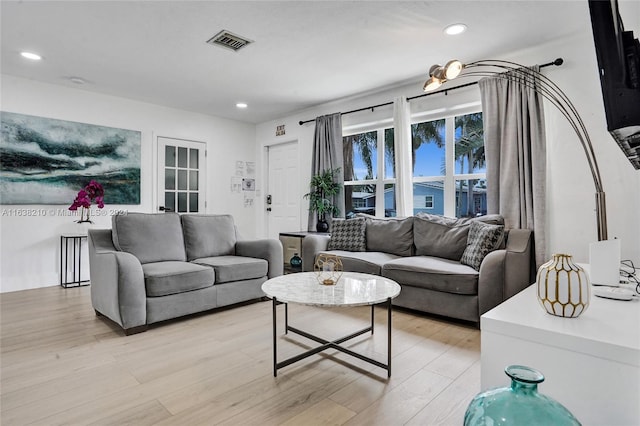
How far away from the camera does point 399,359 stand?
2.11 metres

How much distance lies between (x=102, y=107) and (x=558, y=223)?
5500mm

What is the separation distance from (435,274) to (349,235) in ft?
4.28

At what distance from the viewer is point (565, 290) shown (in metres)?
1.11

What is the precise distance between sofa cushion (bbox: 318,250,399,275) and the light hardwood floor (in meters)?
0.51

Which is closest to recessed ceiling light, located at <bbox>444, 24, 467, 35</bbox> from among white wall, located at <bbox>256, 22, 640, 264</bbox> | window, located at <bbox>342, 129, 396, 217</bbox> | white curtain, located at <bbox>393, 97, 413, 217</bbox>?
white wall, located at <bbox>256, 22, 640, 264</bbox>

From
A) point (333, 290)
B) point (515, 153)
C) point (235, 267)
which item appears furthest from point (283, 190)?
point (333, 290)

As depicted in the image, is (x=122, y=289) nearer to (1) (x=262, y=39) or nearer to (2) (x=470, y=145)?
(1) (x=262, y=39)

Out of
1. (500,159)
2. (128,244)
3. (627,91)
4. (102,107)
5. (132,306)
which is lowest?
(132,306)

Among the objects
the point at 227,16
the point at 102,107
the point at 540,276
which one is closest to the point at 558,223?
the point at 540,276

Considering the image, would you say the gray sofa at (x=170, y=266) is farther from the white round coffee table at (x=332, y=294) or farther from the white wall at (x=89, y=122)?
the white wall at (x=89, y=122)

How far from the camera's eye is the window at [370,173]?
176 inches

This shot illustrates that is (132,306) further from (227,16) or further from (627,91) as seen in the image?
(627,91)

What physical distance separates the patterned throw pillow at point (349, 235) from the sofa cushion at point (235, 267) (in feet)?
3.00

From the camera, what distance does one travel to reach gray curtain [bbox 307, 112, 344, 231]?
15.5 feet
